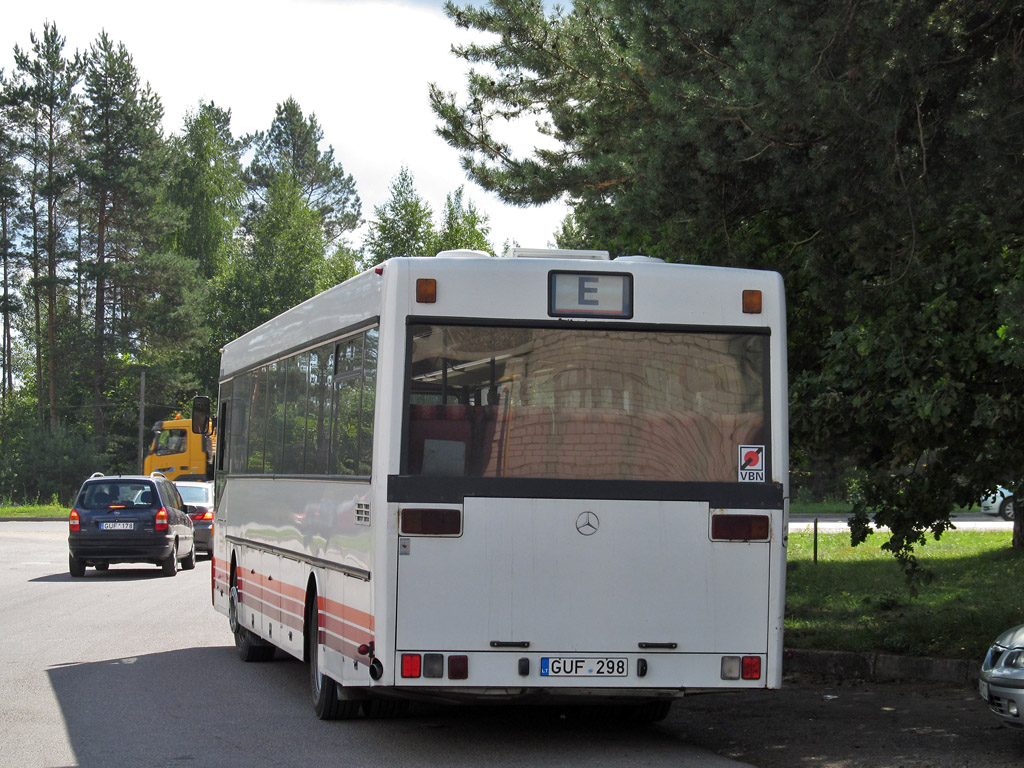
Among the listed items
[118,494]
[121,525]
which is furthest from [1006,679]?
[118,494]

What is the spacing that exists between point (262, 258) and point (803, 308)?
67.5 m

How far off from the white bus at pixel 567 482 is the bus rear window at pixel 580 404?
0.01 metres

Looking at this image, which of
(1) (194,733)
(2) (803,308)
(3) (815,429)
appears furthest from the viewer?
(2) (803,308)

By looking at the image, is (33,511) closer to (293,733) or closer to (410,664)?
(293,733)

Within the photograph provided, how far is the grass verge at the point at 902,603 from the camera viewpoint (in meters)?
12.2

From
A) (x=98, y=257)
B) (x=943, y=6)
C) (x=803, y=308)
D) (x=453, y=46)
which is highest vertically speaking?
(x=98, y=257)

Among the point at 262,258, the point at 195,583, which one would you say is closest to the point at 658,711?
the point at 195,583

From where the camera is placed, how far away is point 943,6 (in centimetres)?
963

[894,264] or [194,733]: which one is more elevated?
[894,264]

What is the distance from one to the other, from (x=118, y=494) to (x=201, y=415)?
986 cm

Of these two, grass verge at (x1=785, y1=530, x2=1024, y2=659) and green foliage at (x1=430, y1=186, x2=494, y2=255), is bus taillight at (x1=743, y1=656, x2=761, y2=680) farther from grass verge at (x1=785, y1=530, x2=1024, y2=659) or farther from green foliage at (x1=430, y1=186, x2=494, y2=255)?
green foliage at (x1=430, y1=186, x2=494, y2=255)

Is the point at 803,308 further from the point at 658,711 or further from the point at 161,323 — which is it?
the point at 161,323

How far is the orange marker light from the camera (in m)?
8.08

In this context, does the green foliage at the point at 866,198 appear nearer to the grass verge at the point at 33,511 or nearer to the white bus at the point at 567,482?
the white bus at the point at 567,482
